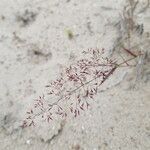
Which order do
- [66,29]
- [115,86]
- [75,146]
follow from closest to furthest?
[75,146]
[115,86]
[66,29]

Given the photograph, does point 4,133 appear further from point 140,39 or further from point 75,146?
point 140,39

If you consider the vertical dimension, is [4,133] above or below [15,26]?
below

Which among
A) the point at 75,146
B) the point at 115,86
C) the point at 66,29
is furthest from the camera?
the point at 66,29

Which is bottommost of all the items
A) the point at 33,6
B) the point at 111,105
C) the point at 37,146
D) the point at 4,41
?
the point at 37,146

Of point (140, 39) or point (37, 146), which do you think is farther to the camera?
point (140, 39)

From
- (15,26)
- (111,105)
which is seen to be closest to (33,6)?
(15,26)

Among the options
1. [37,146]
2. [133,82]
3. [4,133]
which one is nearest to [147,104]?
[133,82]
